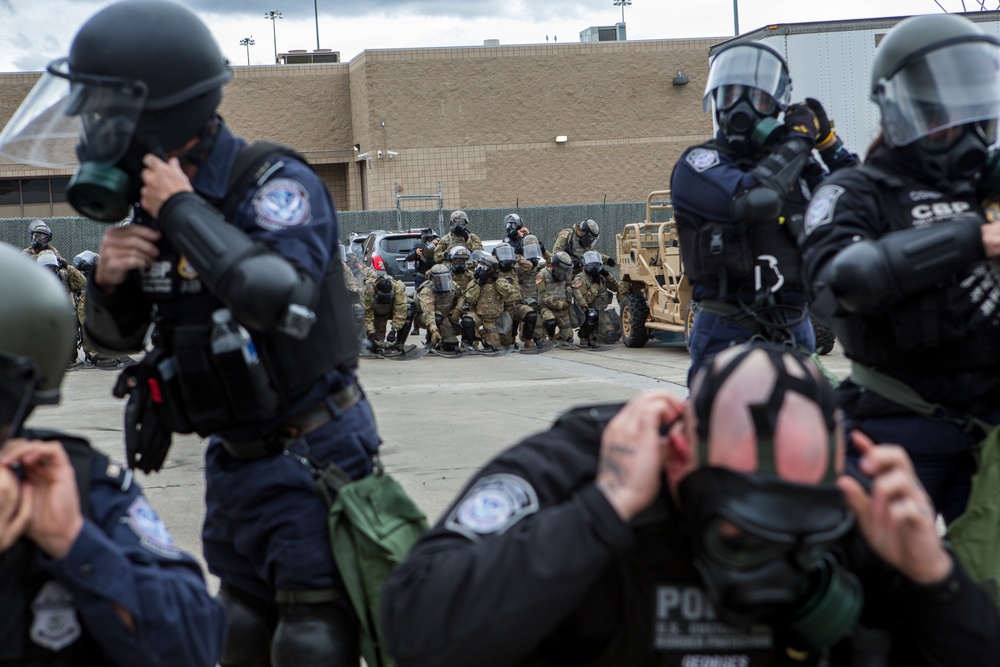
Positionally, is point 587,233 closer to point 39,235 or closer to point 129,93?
point 39,235

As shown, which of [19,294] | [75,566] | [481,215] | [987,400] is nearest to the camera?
[75,566]

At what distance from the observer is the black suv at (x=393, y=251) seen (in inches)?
779

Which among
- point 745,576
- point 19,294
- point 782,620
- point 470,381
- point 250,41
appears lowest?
point 470,381

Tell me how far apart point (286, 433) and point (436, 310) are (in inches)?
465

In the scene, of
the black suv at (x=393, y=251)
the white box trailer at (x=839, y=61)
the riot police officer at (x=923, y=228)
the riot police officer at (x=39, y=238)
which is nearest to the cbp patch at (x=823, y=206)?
the riot police officer at (x=923, y=228)

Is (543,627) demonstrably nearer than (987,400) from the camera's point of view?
A: Yes

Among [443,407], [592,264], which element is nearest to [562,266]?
[592,264]

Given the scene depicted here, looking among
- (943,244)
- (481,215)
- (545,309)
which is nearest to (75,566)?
A: (943,244)

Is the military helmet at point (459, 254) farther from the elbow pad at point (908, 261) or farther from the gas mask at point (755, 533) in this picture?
the gas mask at point (755, 533)

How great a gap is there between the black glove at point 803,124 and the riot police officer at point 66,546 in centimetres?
313

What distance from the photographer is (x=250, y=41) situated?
57062mm

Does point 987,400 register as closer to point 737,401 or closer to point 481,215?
point 737,401

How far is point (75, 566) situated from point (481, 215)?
25.3 metres

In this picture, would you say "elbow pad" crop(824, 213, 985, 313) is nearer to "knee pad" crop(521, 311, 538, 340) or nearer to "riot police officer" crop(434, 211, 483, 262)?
"knee pad" crop(521, 311, 538, 340)
